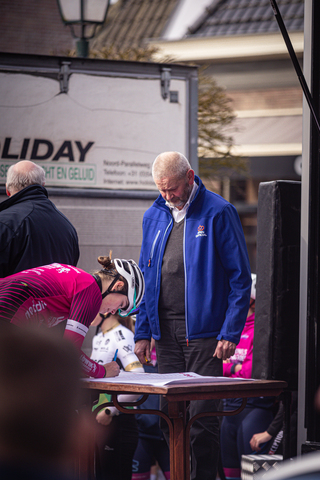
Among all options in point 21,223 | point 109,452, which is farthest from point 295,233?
point 109,452

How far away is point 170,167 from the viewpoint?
12.2ft

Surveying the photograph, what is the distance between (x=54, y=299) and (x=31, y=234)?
763 mm

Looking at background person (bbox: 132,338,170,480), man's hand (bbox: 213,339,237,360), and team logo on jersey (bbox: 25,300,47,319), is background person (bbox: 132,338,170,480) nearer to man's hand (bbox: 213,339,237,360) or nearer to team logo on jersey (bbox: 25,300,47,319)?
man's hand (bbox: 213,339,237,360)

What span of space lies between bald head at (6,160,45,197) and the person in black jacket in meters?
0.07

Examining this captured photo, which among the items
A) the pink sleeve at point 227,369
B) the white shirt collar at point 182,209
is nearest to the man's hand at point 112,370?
the white shirt collar at point 182,209

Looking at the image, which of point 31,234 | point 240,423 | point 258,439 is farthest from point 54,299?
point 240,423

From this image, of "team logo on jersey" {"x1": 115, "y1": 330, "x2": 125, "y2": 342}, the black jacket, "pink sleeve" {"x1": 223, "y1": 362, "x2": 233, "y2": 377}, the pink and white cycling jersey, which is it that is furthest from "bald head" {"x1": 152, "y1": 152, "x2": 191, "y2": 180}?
"pink sleeve" {"x1": 223, "y1": 362, "x2": 233, "y2": 377}

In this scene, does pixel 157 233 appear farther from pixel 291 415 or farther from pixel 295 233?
pixel 291 415

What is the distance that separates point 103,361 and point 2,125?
6.34 feet

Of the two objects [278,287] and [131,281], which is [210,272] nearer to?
[278,287]

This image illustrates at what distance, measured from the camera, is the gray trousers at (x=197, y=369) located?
3.34 metres

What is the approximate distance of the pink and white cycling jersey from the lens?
2883 millimetres

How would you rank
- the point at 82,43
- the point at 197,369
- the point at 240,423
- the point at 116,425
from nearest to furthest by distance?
the point at 197,369, the point at 116,425, the point at 240,423, the point at 82,43

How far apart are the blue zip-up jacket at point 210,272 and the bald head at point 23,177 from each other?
85cm
